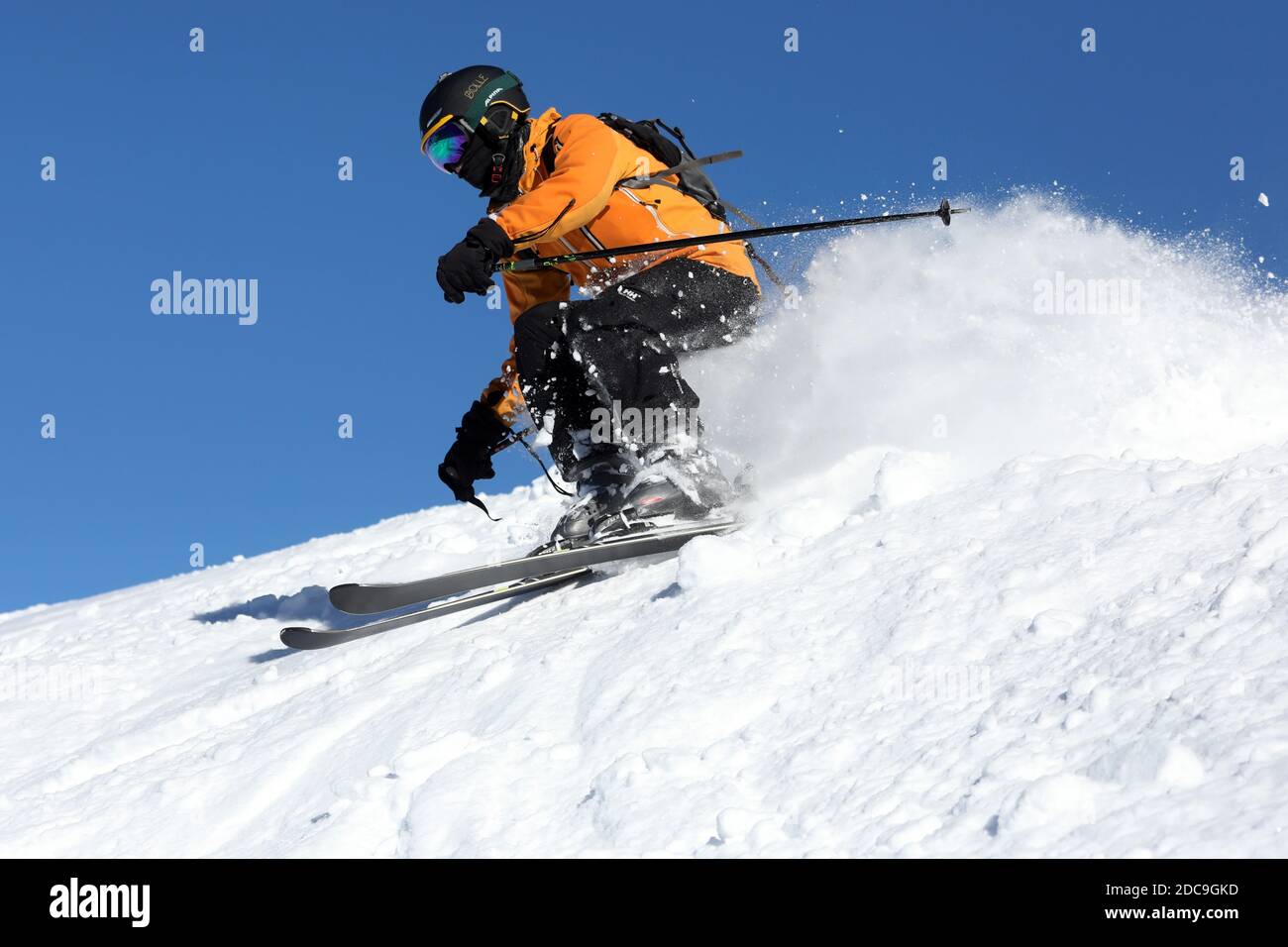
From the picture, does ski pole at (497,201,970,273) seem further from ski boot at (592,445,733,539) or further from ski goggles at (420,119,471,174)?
ski boot at (592,445,733,539)

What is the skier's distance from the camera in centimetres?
561

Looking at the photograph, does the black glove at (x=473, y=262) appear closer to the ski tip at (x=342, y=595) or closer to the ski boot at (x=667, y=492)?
the ski boot at (x=667, y=492)

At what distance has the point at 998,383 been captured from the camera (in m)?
6.27

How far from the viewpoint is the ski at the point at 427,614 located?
573 cm

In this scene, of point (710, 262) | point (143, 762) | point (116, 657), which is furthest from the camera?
point (116, 657)

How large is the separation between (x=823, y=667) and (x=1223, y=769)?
129 centimetres

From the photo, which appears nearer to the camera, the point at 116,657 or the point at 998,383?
the point at 998,383

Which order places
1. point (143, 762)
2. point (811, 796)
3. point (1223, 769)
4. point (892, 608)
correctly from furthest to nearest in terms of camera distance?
1. point (143, 762)
2. point (892, 608)
3. point (811, 796)
4. point (1223, 769)

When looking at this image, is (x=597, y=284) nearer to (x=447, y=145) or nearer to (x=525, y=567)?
(x=447, y=145)

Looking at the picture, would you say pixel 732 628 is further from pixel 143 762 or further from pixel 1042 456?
pixel 143 762

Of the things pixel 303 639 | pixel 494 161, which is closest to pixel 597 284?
pixel 494 161

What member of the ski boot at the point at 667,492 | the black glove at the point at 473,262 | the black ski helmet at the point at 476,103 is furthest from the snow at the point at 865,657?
the black ski helmet at the point at 476,103
